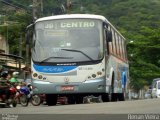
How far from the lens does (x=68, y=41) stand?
1848 centimetres

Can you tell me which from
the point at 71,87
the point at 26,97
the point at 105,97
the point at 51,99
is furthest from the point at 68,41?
the point at 26,97

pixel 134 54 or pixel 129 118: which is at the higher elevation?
pixel 134 54

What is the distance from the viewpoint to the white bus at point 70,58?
1827cm

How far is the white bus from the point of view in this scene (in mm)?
18266

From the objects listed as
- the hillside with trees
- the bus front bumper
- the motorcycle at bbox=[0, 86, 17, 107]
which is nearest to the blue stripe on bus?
the bus front bumper

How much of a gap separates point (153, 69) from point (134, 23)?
16.4 meters

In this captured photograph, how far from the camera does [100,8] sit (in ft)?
213

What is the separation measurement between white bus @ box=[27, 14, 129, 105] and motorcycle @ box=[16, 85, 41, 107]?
451 cm

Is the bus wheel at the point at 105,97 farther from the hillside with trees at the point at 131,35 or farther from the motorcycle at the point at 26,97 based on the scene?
the hillside with trees at the point at 131,35

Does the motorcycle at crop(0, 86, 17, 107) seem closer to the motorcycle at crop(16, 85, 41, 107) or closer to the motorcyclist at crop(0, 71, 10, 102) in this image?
the motorcyclist at crop(0, 71, 10, 102)

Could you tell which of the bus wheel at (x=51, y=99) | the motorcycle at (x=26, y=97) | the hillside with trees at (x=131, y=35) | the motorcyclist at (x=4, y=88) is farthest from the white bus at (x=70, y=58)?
the hillside with trees at (x=131, y=35)

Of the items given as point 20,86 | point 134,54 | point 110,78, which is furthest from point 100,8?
point 110,78

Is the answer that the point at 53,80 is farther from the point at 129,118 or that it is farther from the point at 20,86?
the point at 129,118

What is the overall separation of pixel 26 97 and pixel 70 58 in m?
5.93
